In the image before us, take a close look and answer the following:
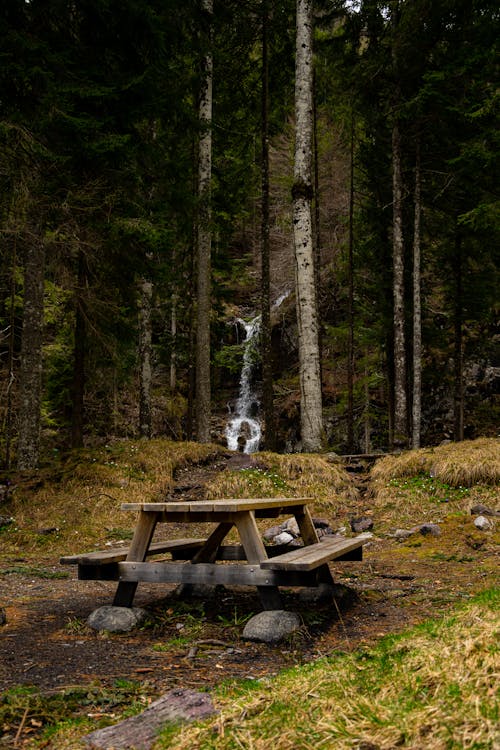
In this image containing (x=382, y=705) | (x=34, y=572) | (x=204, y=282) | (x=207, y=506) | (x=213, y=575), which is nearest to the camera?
(x=382, y=705)

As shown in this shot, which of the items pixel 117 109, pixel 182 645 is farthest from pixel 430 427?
pixel 182 645

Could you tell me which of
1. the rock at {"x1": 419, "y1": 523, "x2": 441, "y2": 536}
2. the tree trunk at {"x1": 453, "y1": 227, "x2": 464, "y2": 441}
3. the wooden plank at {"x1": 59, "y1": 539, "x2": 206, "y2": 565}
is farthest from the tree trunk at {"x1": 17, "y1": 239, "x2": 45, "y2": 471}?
the tree trunk at {"x1": 453, "y1": 227, "x2": 464, "y2": 441}

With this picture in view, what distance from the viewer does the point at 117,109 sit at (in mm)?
11516

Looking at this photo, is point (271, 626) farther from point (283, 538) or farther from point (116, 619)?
point (283, 538)

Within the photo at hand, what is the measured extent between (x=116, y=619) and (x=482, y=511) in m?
6.21

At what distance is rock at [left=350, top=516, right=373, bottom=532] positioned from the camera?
9359 millimetres

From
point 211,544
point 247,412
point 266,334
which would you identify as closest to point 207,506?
point 211,544

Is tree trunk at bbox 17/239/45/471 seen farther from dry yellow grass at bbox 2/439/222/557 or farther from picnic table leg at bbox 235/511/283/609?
picnic table leg at bbox 235/511/283/609

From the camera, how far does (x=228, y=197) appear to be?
19.7m

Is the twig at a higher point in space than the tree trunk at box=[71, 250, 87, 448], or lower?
lower

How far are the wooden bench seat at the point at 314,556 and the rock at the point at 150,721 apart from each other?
4.63ft

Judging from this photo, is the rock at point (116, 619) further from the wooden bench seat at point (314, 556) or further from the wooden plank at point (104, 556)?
the wooden bench seat at point (314, 556)

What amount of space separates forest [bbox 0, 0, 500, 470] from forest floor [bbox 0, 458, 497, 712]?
18.5ft

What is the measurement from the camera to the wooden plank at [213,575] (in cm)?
452
